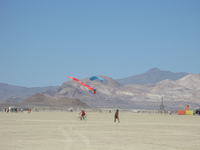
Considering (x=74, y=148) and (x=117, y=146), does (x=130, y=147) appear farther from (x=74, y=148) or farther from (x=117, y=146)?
(x=74, y=148)

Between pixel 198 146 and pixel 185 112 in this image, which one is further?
pixel 185 112

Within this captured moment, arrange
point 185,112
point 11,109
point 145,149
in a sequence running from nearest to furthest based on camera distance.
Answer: point 145,149, point 11,109, point 185,112

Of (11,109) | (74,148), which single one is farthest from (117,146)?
(11,109)

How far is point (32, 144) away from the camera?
1775 centimetres

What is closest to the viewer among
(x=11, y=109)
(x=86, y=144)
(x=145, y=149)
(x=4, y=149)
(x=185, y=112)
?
(x=4, y=149)

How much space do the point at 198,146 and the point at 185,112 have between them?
8074 cm

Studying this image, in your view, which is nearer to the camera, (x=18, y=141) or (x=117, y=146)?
(x=117, y=146)

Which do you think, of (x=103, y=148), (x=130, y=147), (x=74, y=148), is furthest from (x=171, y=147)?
(x=74, y=148)

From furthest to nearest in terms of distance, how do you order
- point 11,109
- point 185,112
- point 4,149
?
point 185,112, point 11,109, point 4,149

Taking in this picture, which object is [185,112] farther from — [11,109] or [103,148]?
[103,148]

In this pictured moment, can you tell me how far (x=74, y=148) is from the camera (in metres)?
16.4

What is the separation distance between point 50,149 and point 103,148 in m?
2.26

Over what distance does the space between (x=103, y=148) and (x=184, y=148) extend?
369 cm

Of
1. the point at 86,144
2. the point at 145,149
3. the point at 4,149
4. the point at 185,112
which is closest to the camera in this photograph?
the point at 4,149
